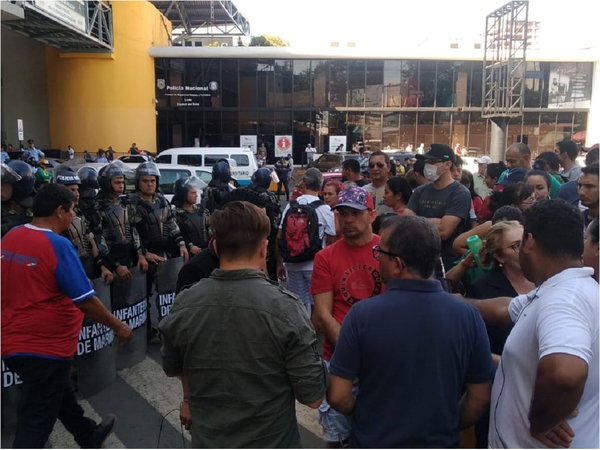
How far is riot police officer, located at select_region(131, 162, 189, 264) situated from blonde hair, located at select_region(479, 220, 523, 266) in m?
3.73

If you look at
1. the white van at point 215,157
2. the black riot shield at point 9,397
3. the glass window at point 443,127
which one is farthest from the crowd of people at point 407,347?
the glass window at point 443,127

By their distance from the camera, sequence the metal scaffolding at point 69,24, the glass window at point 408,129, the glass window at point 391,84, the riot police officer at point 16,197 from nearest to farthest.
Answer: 1. the riot police officer at point 16,197
2. the metal scaffolding at point 69,24
3. the glass window at point 391,84
4. the glass window at point 408,129

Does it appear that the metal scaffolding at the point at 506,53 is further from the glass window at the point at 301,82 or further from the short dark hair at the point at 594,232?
the short dark hair at the point at 594,232

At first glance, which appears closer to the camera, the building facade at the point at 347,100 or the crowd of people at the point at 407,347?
the crowd of people at the point at 407,347

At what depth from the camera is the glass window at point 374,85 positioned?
31.9 meters

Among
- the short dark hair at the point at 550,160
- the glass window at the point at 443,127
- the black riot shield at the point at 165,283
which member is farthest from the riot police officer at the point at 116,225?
the glass window at the point at 443,127

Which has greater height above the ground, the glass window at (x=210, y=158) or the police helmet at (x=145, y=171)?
the police helmet at (x=145, y=171)

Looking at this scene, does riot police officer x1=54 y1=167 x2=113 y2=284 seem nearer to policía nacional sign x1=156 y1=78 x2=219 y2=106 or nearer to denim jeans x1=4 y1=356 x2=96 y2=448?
denim jeans x1=4 y1=356 x2=96 y2=448

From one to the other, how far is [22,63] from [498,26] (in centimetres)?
2372

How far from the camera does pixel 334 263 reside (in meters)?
2.96

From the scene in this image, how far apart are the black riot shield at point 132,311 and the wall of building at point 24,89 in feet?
78.3

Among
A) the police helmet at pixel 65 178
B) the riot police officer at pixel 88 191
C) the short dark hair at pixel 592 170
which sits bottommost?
the riot police officer at pixel 88 191

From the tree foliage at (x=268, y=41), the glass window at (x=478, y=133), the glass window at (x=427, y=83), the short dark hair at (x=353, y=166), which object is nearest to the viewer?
the short dark hair at (x=353, y=166)

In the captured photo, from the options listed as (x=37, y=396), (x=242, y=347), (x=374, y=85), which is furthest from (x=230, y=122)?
(x=242, y=347)
